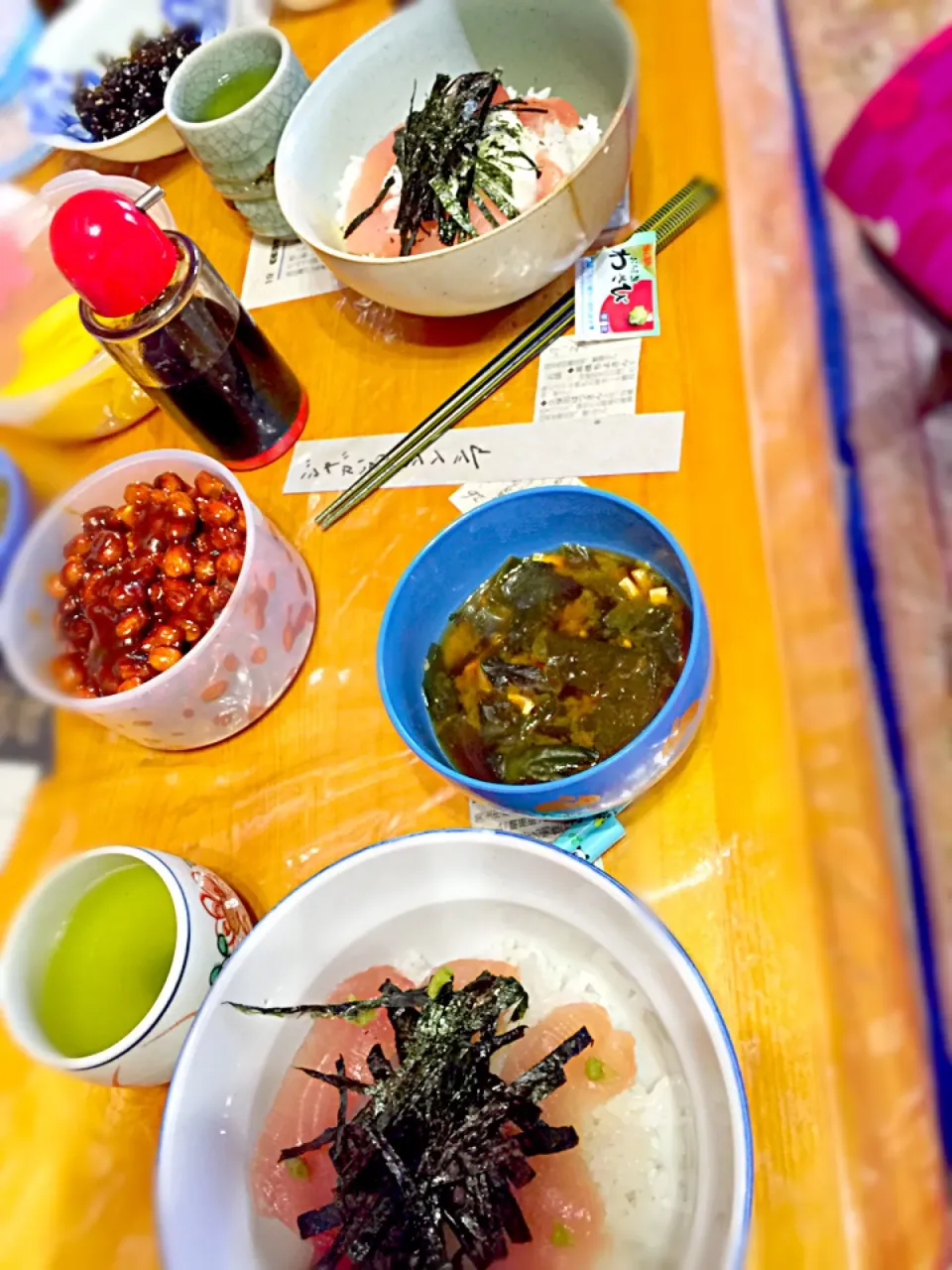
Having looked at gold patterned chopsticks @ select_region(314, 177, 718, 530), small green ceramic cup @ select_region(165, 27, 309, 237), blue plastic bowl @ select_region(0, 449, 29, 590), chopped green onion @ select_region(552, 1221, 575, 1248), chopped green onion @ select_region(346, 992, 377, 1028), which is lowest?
chopped green onion @ select_region(552, 1221, 575, 1248)

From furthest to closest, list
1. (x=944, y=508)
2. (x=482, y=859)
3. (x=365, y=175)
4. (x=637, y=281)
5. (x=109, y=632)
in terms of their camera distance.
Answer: (x=365, y=175), (x=637, y=281), (x=109, y=632), (x=482, y=859), (x=944, y=508)

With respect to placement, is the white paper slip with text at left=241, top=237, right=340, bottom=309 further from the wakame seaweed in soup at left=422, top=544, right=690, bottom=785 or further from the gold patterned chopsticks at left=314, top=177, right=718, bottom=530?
the wakame seaweed in soup at left=422, top=544, right=690, bottom=785

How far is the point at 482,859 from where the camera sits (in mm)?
711

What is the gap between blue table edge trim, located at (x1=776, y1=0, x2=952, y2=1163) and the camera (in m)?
0.55

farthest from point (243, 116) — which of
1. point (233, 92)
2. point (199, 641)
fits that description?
point (199, 641)

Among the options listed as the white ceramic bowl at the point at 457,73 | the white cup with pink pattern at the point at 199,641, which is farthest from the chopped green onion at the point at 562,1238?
the white ceramic bowl at the point at 457,73

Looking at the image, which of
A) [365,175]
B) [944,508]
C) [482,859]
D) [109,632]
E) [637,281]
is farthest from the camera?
[365,175]

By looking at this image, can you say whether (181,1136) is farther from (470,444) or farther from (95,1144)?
(470,444)

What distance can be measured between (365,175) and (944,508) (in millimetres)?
871

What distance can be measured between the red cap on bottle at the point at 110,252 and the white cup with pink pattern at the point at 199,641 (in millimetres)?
161

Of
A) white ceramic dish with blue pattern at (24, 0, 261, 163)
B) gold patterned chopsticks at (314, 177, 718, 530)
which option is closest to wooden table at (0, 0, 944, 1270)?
gold patterned chopsticks at (314, 177, 718, 530)

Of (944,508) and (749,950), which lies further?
(749,950)

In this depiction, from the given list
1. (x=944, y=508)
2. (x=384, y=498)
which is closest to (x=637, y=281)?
(x=384, y=498)

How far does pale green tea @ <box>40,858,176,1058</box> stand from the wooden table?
0.05 m
